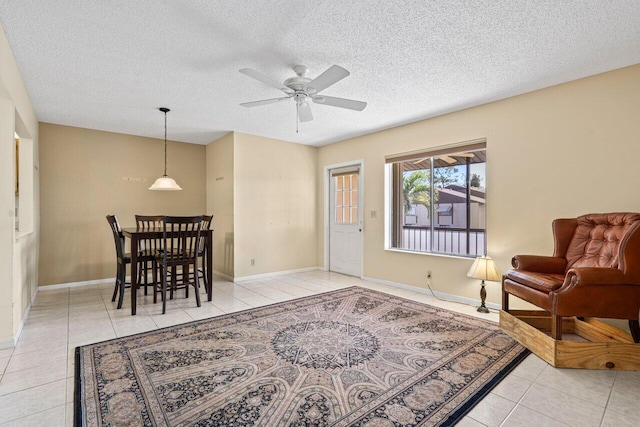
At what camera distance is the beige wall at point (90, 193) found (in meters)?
4.55

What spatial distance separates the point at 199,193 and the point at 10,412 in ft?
15.0

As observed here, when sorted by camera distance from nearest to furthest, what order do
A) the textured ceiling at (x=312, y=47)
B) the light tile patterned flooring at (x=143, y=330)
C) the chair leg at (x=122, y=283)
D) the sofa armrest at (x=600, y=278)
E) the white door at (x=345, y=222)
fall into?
the light tile patterned flooring at (x=143, y=330) < the textured ceiling at (x=312, y=47) < the sofa armrest at (x=600, y=278) < the chair leg at (x=122, y=283) < the white door at (x=345, y=222)

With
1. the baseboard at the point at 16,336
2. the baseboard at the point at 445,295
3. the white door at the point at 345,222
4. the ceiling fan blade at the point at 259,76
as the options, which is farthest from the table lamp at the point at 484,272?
the baseboard at the point at 16,336

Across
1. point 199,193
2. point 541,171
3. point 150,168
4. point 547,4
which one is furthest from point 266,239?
point 547,4

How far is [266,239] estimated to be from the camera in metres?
5.44

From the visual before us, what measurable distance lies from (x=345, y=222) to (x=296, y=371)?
147 inches

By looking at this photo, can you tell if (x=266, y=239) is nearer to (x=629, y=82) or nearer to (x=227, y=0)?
(x=227, y=0)

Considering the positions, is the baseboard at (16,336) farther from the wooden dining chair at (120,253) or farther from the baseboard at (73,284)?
the baseboard at (73,284)

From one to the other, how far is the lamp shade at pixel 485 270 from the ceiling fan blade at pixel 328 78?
8.38ft

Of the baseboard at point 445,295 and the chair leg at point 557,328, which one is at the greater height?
the chair leg at point 557,328

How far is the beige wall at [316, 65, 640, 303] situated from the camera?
9.04ft

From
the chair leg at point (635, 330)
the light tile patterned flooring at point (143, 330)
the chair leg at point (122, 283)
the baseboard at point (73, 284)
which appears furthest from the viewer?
the baseboard at point (73, 284)

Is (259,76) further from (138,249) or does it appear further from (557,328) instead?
(557,328)

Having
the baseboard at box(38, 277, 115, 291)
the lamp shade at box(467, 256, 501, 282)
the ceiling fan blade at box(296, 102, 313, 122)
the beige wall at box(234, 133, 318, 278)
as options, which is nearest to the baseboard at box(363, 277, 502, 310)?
the lamp shade at box(467, 256, 501, 282)
